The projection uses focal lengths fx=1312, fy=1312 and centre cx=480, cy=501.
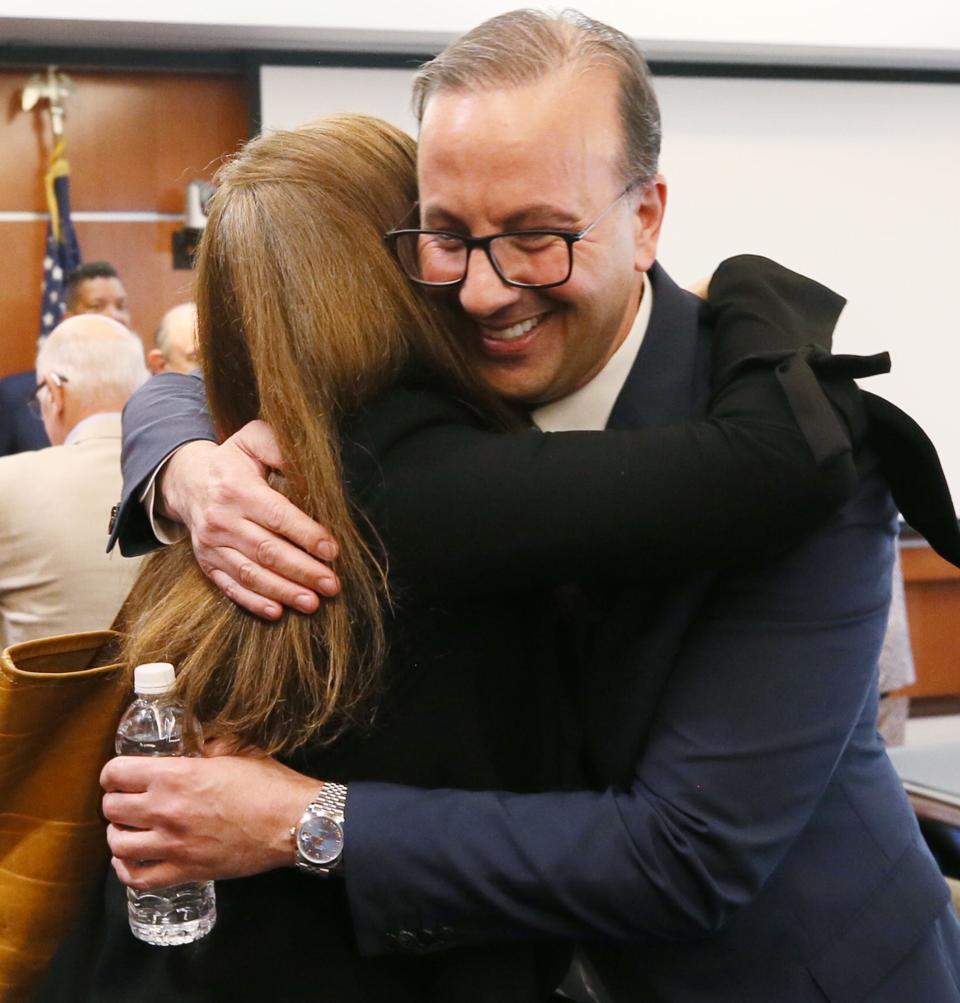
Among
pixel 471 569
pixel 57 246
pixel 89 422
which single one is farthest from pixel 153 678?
pixel 57 246

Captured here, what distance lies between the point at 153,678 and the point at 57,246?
13.7 ft

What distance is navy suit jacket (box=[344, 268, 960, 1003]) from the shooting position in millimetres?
1131

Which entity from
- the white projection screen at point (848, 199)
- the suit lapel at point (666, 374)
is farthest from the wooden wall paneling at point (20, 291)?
the suit lapel at point (666, 374)

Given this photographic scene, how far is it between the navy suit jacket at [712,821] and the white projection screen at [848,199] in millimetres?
4002

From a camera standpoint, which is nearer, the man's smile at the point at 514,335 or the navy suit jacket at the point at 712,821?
the navy suit jacket at the point at 712,821

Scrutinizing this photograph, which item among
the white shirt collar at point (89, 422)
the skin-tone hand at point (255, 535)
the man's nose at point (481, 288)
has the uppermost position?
the man's nose at point (481, 288)

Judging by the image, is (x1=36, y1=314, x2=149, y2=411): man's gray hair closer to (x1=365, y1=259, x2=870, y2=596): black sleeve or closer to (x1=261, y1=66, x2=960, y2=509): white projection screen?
(x1=365, y1=259, x2=870, y2=596): black sleeve

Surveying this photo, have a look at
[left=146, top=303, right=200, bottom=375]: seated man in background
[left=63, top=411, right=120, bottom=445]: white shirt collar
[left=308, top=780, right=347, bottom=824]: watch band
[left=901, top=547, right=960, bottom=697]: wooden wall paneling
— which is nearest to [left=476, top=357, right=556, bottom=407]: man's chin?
[left=308, top=780, right=347, bottom=824]: watch band

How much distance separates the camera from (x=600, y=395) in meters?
1.39

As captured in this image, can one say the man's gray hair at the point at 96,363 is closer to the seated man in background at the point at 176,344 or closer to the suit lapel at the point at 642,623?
the seated man in background at the point at 176,344

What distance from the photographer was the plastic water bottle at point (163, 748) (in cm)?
110

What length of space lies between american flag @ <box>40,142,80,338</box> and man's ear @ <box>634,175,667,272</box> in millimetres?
3856

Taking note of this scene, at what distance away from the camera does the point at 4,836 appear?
3.88 ft

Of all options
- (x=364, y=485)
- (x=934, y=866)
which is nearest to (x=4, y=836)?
(x=364, y=485)
